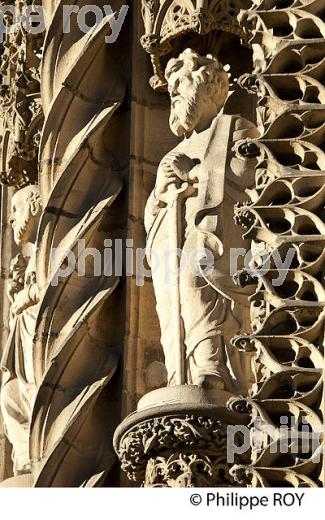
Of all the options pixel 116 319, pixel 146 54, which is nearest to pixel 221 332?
pixel 116 319

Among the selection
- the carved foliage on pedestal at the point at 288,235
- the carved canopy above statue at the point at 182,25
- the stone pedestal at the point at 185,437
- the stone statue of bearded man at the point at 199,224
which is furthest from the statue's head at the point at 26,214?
the carved foliage on pedestal at the point at 288,235

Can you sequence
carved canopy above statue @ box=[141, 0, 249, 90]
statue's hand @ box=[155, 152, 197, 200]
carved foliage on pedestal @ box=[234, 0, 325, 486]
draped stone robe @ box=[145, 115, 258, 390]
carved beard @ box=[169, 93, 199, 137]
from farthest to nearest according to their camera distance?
carved canopy above statue @ box=[141, 0, 249, 90]
carved beard @ box=[169, 93, 199, 137]
statue's hand @ box=[155, 152, 197, 200]
draped stone robe @ box=[145, 115, 258, 390]
carved foliage on pedestal @ box=[234, 0, 325, 486]

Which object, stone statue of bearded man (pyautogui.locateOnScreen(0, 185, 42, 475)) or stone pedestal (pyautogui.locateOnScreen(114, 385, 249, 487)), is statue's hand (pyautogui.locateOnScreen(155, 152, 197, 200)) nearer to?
stone pedestal (pyautogui.locateOnScreen(114, 385, 249, 487))

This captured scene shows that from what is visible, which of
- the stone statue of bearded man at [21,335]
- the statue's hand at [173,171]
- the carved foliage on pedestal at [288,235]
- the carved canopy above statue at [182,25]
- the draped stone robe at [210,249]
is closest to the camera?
the carved foliage on pedestal at [288,235]

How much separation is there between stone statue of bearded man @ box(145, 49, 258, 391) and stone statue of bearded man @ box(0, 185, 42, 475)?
1.11 m

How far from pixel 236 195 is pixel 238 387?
79 cm

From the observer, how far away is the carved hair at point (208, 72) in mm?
12766

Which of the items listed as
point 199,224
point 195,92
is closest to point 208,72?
point 195,92

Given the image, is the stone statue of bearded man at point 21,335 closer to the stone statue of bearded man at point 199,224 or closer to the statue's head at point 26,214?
the statue's head at point 26,214

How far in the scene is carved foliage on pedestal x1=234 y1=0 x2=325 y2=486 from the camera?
1034cm

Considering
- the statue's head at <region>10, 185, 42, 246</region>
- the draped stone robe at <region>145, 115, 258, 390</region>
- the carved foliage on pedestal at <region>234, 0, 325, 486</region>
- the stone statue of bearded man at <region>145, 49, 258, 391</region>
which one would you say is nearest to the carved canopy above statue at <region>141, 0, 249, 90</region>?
the stone statue of bearded man at <region>145, 49, 258, 391</region>

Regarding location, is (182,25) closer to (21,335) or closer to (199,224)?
(199,224)

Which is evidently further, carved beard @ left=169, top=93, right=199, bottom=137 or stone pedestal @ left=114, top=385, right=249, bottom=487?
carved beard @ left=169, top=93, right=199, bottom=137

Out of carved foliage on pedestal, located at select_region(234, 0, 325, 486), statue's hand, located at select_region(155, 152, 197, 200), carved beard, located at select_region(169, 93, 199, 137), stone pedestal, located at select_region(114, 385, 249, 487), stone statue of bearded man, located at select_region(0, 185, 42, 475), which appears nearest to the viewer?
carved foliage on pedestal, located at select_region(234, 0, 325, 486)
